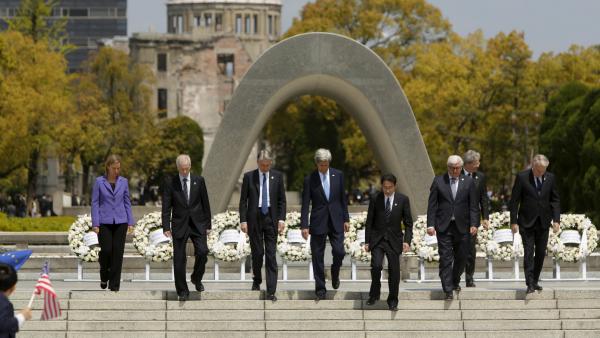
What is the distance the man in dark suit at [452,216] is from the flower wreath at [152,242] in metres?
5.75

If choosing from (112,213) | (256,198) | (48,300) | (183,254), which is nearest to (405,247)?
(256,198)

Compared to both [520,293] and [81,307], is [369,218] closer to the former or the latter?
[520,293]

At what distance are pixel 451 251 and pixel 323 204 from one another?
65.5 inches

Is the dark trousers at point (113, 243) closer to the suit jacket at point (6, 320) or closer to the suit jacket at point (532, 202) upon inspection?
the suit jacket at point (532, 202)

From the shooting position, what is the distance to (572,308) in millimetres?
21344

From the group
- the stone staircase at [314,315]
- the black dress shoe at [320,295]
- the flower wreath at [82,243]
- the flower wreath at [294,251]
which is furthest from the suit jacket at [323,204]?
the flower wreath at [82,243]

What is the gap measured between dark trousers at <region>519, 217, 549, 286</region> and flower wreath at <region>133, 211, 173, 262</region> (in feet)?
20.6

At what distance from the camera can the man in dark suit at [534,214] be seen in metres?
21.7

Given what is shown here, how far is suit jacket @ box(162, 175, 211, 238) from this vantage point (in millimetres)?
21297

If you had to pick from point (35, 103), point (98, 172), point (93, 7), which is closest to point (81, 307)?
point (35, 103)

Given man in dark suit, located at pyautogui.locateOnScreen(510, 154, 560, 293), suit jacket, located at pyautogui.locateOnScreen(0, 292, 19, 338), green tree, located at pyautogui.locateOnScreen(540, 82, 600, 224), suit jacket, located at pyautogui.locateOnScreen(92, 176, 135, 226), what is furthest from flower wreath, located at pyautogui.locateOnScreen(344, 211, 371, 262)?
green tree, located at pyautogui.locateOnScreen(540, 82, 600, 224)

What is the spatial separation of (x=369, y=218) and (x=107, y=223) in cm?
321

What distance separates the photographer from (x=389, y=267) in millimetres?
20719

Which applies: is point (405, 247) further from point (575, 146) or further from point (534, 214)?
point (575, 146)
